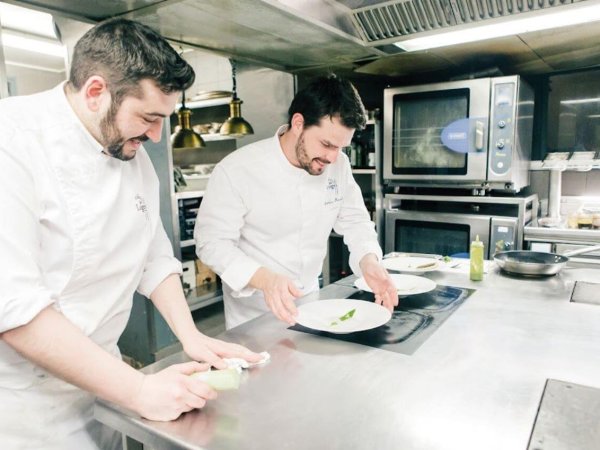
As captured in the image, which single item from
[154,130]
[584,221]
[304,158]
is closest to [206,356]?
[154,130]

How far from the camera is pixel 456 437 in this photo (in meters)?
0.76

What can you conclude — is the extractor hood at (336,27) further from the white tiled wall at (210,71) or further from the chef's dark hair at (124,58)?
the white tiled wall at (210,71)

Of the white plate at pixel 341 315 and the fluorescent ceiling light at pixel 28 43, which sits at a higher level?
the fluorescent ceiling light at pixel 28 43

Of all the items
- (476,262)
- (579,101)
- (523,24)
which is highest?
(523,24)

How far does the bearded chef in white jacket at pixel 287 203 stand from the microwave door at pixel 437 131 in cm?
116

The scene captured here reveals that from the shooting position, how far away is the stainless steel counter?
77cm

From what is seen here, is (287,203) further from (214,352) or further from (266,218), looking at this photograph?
(214,352)

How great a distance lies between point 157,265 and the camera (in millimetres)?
1275

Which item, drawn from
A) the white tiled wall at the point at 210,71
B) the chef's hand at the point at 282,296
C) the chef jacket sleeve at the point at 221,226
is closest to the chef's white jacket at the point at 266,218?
the chef jacket sleeve at the point at 221,226

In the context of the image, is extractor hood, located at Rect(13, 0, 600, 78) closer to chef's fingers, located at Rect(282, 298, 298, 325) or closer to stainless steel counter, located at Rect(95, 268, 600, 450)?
chef's fingers, located at Rect(282, 298, 298, 325)

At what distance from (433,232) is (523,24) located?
4.66 feet

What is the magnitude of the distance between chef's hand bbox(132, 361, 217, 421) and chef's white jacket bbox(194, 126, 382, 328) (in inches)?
31.4

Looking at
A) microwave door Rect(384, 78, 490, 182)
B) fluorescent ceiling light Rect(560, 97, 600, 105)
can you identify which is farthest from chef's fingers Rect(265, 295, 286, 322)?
fluorescent ceiling light Rect(560, 97, 600, 105)

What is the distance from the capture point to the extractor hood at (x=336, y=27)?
1.73 meters
